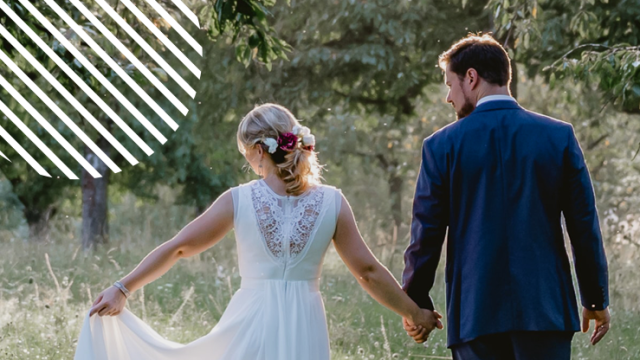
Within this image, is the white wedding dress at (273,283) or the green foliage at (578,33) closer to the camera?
the white wedding dress at (273,283)

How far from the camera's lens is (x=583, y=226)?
3.85m

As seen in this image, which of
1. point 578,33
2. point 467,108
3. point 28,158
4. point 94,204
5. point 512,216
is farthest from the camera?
point 28,158

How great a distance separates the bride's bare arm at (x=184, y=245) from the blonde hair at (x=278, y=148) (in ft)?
0.94

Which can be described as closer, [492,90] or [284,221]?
[492,90]

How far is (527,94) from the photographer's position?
81.9 ft

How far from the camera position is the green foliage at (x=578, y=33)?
20.3ft

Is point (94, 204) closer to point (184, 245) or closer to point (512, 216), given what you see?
point (184, 245)

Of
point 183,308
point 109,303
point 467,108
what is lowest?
point 183,308

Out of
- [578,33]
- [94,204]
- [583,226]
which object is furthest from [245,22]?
[94,204]

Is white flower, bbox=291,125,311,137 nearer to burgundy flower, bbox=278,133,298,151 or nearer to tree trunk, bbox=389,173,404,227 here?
burgundy flower, bbox=278,133,298,151

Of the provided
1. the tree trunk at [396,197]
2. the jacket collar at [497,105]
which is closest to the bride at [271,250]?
the jacket collar at [497,105]

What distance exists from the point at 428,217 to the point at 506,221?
0.39 m

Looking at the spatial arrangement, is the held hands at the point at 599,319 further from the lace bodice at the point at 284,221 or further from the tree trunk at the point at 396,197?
the tree trunk at the point at 396,197

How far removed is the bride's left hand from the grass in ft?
8.45
